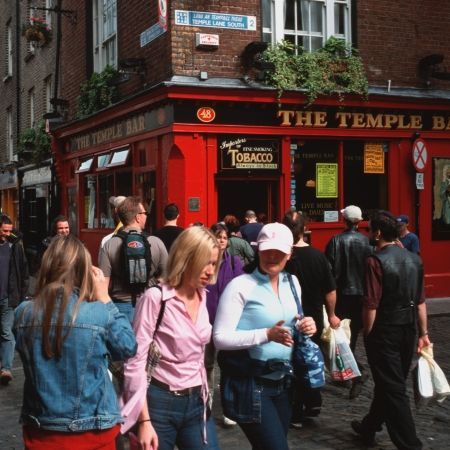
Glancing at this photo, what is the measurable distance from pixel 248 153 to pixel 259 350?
31.3ft

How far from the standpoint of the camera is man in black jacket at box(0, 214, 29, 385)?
7922 mm

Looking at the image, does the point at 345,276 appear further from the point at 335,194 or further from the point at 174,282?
the point at 335,194

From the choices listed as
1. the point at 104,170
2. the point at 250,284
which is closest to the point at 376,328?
the point at 250,284

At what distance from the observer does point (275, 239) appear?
3.81 m

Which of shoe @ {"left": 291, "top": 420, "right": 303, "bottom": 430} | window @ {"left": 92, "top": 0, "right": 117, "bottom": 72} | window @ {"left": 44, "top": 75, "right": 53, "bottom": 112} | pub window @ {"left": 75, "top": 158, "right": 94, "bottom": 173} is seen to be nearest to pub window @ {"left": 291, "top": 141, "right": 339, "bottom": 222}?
window @ {"left": 92, "top": 0, "right": 117, "bottom": 72}

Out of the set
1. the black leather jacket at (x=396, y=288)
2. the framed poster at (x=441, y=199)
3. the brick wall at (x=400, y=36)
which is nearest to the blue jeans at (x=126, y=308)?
the black leather jacket at (x=396, y=288)

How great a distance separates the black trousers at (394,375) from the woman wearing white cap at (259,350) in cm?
162

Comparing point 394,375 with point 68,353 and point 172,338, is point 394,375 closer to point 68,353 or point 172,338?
point 172,338

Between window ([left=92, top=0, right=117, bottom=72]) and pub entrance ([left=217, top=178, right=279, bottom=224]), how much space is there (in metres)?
Result: 4.40

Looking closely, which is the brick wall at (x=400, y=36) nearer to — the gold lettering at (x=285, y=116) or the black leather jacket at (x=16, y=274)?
the gold lettering at (x=285, y=116)

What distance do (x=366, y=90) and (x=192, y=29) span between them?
138 inches

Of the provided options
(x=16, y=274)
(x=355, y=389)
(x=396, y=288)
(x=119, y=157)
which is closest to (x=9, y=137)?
(x=119, y=157)

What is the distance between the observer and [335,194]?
13.9 meters

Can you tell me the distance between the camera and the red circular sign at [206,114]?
41.2ft
